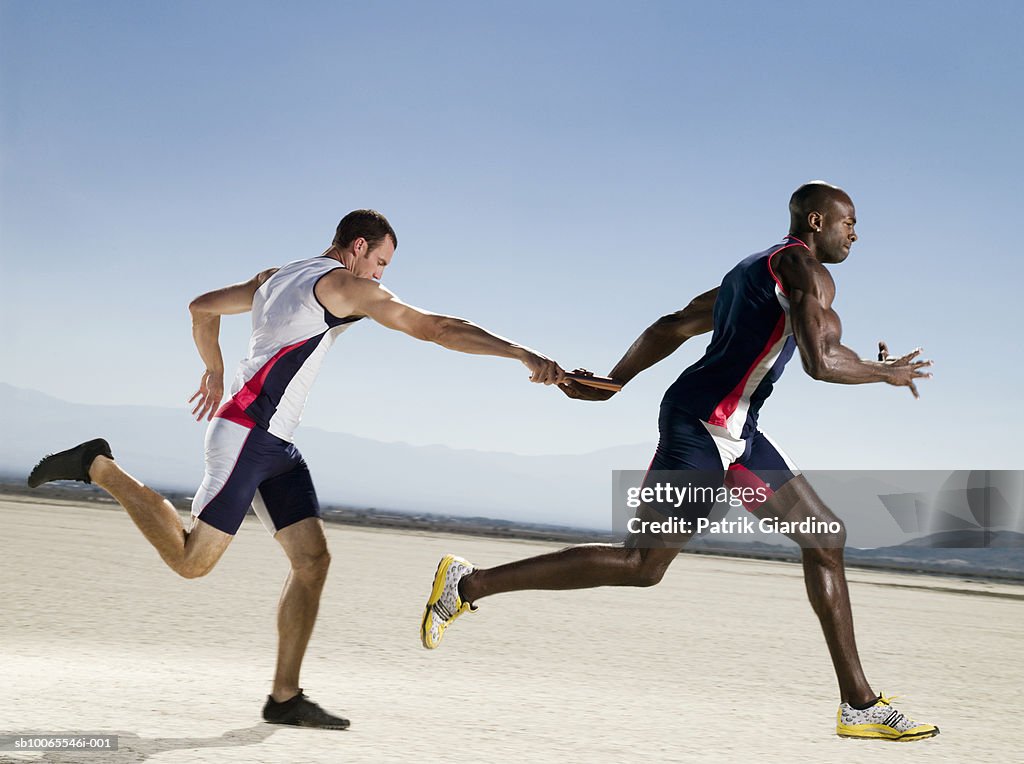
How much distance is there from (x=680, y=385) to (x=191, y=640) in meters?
4.28

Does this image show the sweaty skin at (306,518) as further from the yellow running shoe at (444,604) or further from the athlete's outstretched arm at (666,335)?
the athlete's outstretched arm at (666,335)

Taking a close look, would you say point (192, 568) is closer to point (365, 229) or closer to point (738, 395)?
point (365, 229)

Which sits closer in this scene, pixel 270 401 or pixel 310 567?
pixel 270 401

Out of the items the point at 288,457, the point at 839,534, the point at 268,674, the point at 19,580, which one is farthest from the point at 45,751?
the point at 19,580

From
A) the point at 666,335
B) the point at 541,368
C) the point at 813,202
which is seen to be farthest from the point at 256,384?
the point at 813,202

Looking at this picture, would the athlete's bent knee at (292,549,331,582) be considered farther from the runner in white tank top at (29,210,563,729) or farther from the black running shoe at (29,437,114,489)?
the black running shoe at (29,437,114,489)

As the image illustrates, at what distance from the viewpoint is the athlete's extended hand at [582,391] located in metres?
4.91

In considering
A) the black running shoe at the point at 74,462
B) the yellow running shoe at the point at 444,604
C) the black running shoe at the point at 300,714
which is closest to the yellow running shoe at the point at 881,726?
the yellow running shoe at the point at 444,604

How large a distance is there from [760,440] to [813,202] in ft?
3.69

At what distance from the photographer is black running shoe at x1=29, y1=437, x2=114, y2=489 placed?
15.4 feet

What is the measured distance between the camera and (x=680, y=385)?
15.5 feet

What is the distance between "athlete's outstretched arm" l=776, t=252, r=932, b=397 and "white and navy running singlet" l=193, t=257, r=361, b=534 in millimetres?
1999

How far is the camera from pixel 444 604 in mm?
4875

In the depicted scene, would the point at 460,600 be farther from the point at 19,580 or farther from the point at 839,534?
the point at 19,580
